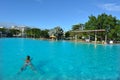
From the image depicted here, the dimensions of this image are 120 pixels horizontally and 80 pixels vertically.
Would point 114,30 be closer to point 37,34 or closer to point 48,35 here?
point 48,35

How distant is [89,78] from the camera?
13250mm

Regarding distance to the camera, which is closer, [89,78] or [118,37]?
[89,78]

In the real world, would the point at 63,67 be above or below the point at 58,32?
below

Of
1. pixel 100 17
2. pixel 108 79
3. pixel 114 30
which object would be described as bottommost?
pixel 108 79

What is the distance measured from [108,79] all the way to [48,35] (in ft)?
290

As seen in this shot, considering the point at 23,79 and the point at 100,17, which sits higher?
the point at 100,17

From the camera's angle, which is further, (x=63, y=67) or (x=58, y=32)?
(x=58, y=32)

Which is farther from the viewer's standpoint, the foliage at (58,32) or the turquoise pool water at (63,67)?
the foliage at (58,32)

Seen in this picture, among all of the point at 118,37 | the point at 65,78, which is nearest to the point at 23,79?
the point at 65,78

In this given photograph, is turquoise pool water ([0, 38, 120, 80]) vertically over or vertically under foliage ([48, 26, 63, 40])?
under

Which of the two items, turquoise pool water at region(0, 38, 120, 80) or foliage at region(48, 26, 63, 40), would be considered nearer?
turquoise pool water at region(0, 38, 120, 80)

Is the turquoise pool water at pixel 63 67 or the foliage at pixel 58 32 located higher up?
the foliage at pixel 58 32

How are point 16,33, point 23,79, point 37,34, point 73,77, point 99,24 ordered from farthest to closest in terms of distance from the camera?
point 16,33
point 37,34
point 99,24
point 73,77
point 23,79

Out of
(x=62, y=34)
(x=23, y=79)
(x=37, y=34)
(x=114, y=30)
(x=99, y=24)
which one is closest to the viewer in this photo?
(x=23, y=79)
